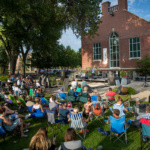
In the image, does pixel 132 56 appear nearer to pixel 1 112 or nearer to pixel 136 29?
pixel 136 29

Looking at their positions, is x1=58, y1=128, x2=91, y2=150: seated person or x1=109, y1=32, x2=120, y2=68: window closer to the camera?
x1=58, y1=128, x2=91, y2=150: seated person

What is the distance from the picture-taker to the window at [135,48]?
25.2 m

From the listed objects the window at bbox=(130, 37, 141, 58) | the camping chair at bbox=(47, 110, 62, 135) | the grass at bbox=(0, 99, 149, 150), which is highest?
the window at bbox=(130, 37, 141, 58)

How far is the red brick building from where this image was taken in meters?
24.9

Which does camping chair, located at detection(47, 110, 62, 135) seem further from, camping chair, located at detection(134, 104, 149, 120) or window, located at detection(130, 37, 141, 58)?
window, located at detection(130, 37, 141, 58)

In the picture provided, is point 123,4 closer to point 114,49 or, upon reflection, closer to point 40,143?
point 114,49

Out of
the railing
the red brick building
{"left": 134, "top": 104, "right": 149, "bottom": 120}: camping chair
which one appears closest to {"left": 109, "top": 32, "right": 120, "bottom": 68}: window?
the red brick building

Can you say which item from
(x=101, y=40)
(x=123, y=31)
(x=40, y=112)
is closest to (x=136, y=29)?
(x=123, y=31)

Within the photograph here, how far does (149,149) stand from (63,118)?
9.91 ft

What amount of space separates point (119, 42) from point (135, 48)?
306cm

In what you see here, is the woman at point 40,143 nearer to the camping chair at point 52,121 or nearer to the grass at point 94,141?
the grass at point 94,141

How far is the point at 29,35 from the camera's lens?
20.4 meters

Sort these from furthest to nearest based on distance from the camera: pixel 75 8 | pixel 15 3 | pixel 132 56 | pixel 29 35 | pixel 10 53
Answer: pixel 132 56 < pixel 10 53 < pixel 29 35 < pixel 75 8 < pixel 15 3

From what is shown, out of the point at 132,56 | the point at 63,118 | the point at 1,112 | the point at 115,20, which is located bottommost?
the point at 63,118
